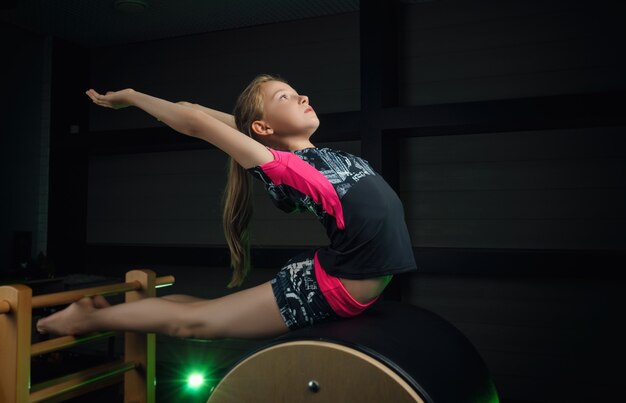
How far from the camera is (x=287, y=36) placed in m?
3.92

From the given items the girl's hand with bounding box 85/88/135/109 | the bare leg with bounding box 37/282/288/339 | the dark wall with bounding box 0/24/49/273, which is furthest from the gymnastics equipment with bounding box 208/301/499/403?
the dark wall with bounding box 0/24/49/273

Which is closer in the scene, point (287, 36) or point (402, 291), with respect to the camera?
point (402, 291)

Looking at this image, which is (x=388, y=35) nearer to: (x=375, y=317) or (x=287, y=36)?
(x=287, y=36)

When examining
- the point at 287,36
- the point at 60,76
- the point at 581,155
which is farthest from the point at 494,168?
the point at 60,76

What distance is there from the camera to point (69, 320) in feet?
6.84

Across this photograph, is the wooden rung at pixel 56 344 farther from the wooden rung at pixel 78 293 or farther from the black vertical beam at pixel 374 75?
the black vertical beam at pixel 374 75

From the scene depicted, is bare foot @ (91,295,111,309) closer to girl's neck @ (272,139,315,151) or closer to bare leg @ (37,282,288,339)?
bare leg @ (37,282,288,339)

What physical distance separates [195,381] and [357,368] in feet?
7.87

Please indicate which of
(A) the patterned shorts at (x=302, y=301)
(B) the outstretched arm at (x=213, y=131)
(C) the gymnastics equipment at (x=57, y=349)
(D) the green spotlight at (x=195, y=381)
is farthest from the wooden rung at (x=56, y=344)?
(D) the green spotlight at (x=195, y=381)

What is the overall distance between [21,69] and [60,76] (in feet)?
0.91

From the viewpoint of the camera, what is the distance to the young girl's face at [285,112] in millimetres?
1951

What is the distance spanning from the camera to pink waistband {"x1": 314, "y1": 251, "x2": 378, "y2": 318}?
176cm

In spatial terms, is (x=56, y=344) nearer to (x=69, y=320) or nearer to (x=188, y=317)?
(x=69, y=320)

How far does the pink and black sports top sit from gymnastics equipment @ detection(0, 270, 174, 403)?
899 mm
